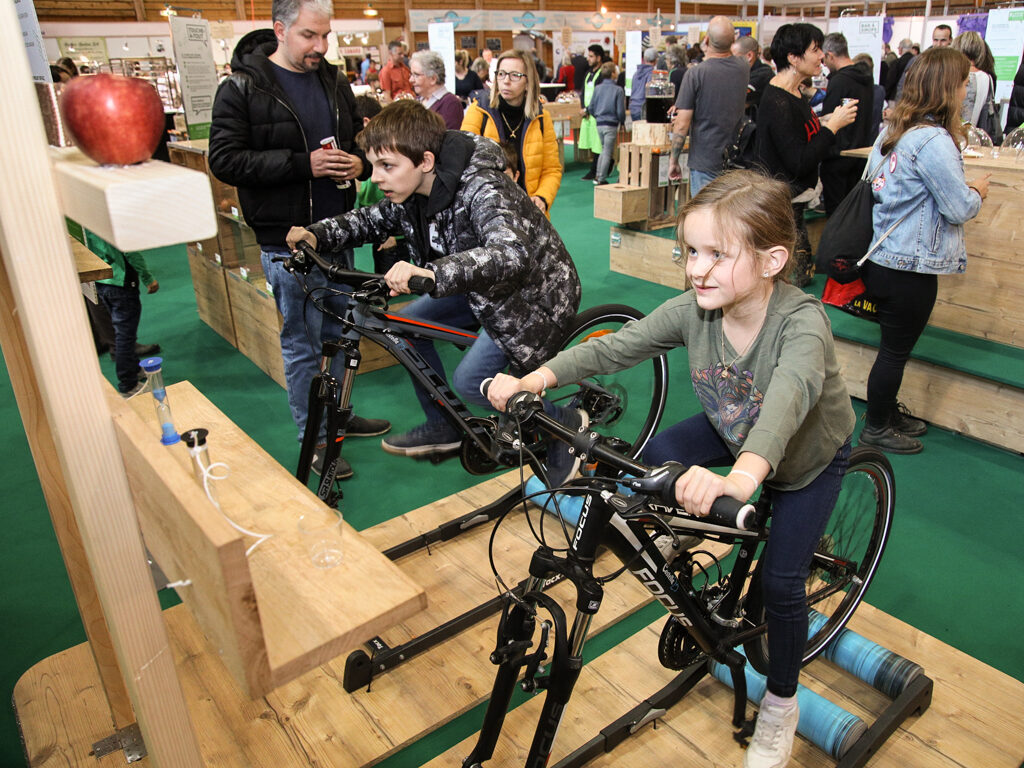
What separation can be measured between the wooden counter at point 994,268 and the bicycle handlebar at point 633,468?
3.59m

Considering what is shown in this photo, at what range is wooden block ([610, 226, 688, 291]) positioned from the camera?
5965mm

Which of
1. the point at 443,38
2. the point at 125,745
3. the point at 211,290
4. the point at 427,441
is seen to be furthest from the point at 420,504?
the point at 443,38

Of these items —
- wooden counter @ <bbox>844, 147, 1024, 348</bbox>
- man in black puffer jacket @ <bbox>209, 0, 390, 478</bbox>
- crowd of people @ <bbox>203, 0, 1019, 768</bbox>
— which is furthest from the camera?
wooden counter @ <bbox>844, 147, 1024, 348</bbox>

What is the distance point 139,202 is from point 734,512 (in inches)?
39.3

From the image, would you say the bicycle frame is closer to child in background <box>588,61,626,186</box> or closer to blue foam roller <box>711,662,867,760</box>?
blue foam roller <box>711,662,867,760</box>

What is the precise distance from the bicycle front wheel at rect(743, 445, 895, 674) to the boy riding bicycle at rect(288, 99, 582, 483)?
3.20 ft

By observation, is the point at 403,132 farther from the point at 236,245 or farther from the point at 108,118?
the point at 236,245

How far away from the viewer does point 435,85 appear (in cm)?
548

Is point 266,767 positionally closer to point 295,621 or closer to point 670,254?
point 295,621

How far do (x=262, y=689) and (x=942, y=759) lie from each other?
1840 mm

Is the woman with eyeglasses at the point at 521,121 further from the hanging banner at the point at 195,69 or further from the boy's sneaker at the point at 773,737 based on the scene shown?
the boy's sneaker at the point at 773,737

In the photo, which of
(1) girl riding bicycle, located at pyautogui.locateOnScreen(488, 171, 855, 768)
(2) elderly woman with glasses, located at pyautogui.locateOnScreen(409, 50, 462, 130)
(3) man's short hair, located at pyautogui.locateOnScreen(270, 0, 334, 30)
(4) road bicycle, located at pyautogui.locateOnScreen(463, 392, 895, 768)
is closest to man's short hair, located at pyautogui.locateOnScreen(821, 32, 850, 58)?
(2) elderly woman with glasses, located at pyautogui.locateOnScreen(409, 50, 462, 130)

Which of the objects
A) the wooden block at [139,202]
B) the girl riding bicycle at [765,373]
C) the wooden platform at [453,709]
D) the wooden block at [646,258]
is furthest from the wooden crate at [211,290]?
the wooden block at [139,202]

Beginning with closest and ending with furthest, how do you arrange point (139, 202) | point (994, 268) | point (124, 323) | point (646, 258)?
point (139, 202) < point (124, 323) < point (994, 268) < point (646, 258)
